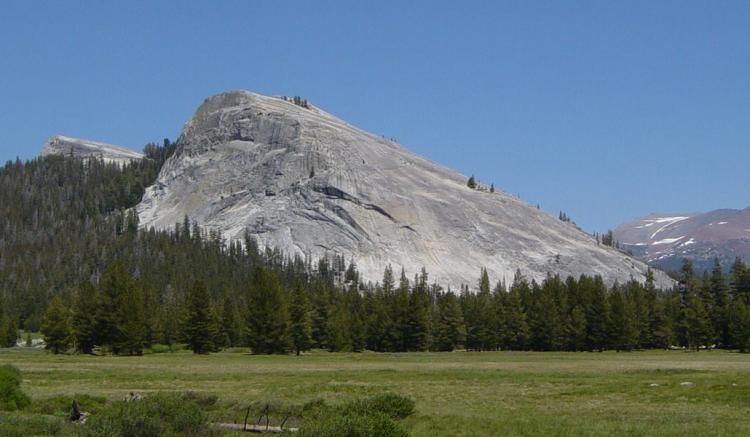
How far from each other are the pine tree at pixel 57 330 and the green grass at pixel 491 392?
40556 mm

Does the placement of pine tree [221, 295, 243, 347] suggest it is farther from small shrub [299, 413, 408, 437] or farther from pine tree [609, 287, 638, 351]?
small shrub [299, 413, 408, 437]

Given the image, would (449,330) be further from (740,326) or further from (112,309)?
(112,309)

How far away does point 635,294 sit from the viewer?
148m

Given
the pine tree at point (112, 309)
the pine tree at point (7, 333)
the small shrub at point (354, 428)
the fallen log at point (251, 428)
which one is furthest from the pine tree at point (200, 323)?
the small shrub at point (354, 428)

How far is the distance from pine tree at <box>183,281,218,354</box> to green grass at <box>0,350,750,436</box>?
141 ft

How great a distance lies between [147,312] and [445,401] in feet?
267

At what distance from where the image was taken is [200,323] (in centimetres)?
11419

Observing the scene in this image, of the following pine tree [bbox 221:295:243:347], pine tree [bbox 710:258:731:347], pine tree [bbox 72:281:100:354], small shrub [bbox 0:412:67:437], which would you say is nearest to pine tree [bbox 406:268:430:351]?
pine tree [bbox 221:295:243:347]

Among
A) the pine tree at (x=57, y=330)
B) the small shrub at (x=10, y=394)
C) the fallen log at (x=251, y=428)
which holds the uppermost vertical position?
the pine tree at (x=57, y=330)

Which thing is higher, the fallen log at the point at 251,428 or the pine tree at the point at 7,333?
the pine tree at the point at 7,333

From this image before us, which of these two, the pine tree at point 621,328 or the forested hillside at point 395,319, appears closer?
the forested hillside at point 395,319

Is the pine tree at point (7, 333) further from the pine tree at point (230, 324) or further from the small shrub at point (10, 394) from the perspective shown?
the small shrub at point (10, 394)

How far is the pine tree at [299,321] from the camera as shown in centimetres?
12038

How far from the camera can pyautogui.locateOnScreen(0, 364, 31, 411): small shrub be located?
3931cm
